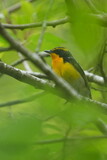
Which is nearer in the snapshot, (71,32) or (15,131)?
(15,131)

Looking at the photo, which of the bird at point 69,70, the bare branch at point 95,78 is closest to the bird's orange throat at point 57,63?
the bird at point 69,70

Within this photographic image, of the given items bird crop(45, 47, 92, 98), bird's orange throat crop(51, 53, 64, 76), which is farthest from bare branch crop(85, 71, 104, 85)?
bird's orange throat crop(51, 53, 64, 76)

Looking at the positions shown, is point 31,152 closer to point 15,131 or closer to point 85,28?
point 15,131

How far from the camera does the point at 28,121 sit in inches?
32.1

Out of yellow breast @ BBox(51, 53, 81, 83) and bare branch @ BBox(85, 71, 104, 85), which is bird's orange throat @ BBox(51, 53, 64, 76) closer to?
yellow breast @ BBox(51, 53, 81, 83)

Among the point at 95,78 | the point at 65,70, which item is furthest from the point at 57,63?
the point at 95,78

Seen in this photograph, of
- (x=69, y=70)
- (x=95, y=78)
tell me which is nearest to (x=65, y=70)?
(x=69, y=70)

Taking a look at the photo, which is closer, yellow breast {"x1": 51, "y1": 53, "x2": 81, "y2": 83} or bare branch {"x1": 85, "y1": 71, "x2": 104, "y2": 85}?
bare branch {"x1": 85, "y1": 71, "x2": 104, "y2": 85}

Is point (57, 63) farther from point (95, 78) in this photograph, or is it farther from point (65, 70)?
point (95, 78)

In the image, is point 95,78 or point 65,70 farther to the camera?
point 65,70

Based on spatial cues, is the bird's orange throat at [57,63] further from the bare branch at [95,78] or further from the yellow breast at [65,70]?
the bare branch at [95,78]

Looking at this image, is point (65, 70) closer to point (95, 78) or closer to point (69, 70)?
point (69, 70)

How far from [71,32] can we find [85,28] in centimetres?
3

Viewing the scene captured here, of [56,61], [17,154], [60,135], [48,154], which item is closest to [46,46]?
[56,61]
